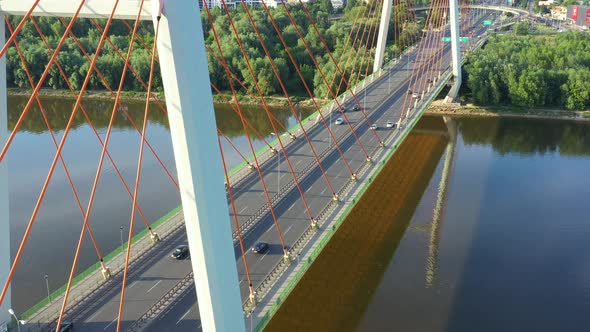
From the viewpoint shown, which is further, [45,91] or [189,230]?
[45,91]

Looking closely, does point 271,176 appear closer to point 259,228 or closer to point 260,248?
point 259,228

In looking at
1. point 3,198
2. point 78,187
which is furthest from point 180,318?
point 78,187

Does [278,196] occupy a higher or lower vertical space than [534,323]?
higher

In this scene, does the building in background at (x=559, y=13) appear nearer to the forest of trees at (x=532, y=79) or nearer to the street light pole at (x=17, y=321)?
the forest of trees at (x=532, y=79)

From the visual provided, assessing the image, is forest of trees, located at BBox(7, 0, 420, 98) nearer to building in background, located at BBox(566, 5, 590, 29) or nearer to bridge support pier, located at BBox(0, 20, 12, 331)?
building in background, located at BBox(566, 5, 590, 29)

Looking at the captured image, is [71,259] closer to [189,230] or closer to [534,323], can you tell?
[189,230]

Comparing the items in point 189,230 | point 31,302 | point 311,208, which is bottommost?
point 31,302

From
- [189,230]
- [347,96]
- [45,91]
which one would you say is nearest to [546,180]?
[347,96]
